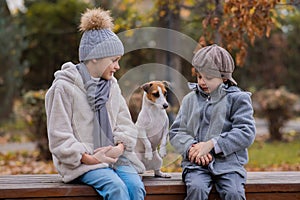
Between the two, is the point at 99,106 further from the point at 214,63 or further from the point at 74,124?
the point at 214,63

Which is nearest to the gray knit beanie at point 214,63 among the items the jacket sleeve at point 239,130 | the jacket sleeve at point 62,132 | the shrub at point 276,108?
the jacket sleeve at point 239,130

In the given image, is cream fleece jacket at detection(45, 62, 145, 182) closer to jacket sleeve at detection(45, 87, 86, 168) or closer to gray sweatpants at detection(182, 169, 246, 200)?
jacket sleeve at detection(45, 87, 86, 168)

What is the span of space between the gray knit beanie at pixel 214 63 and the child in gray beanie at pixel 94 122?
499 millimetres

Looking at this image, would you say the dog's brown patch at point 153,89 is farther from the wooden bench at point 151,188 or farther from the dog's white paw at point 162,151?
the wooden bench at point 151,188

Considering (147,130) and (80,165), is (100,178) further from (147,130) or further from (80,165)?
(147,130)

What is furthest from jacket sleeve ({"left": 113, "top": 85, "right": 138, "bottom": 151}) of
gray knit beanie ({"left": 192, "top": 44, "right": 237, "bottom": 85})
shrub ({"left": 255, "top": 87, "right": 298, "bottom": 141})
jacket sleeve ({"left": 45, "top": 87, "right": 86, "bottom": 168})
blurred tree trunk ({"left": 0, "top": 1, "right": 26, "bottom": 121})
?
blurred tree trunk ({"left": 0, "top": 1, "right": 26, "bottom": 121})

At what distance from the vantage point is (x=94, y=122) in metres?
3.30

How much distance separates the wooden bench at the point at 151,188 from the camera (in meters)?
3.27

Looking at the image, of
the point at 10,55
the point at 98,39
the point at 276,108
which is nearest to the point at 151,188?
the point at 98,39

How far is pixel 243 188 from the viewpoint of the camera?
3.31 metres

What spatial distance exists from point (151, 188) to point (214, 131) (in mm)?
518

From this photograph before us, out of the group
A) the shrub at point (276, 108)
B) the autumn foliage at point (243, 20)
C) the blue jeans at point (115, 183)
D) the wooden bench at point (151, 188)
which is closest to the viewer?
the blue jeans at point (115, 183)

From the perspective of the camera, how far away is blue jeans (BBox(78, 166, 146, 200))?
123 inches

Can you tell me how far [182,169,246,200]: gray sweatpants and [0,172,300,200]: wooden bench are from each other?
92mm
